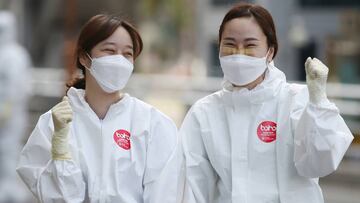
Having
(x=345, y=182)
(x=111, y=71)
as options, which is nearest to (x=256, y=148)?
(x=111, y=71)

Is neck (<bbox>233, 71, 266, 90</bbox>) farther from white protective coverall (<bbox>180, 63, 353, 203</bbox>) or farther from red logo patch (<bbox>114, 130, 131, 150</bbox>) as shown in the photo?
red logo patch (<bbox>114, 130, 131, 150</bbox>)

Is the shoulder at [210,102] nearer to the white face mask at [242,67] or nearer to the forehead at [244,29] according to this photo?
the white face mask at [242,67]

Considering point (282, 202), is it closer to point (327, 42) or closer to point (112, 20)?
point (112, 20)

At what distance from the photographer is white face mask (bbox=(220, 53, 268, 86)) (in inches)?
137

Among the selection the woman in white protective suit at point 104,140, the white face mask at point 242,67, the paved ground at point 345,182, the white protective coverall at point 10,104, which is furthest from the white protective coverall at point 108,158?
the paved ground at point 345,182

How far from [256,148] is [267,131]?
87mm

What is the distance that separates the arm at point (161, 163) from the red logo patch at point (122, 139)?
93mm

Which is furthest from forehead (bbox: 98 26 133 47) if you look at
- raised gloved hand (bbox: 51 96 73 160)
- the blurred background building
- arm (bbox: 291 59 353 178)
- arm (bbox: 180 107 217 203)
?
the blurred background building

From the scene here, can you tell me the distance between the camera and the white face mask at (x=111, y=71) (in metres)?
3.55

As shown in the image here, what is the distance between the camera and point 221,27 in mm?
3574

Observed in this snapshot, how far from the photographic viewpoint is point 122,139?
3576 millimetres

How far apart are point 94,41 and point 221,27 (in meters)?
0.56

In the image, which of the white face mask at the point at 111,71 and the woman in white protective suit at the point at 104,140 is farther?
the white face mask at the point at 111,71

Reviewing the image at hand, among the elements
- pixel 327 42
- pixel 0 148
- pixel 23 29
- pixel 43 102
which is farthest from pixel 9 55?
pixel 23 29
